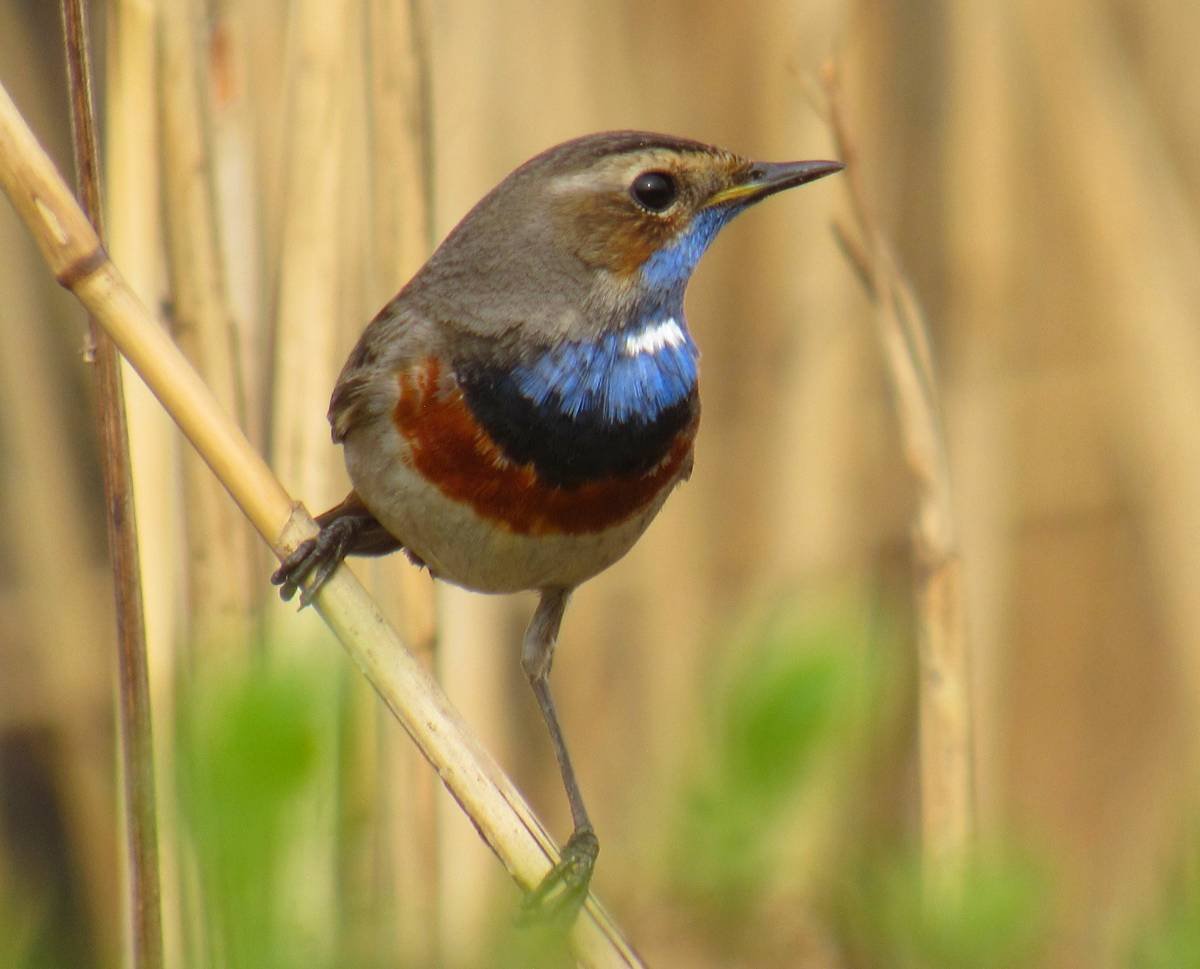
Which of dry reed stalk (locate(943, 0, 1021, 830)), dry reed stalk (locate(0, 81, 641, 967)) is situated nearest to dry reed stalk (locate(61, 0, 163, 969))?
dry reed stalk (locate(0, 81, 641, 967))

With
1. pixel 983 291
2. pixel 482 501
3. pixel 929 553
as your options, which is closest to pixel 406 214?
pixel 482 501

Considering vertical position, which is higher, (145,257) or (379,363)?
(145,257)

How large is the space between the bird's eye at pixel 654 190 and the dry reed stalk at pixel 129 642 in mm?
844

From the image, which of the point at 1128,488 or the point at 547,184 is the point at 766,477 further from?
the point at 547,184

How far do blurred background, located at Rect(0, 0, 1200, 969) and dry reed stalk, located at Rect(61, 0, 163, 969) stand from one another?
9.9 inches

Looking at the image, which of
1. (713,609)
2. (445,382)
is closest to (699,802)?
(445,382)

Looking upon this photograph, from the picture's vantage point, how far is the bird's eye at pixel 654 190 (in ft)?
7.28

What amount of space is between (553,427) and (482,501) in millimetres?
147

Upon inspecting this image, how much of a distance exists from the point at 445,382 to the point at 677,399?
340 millimetres

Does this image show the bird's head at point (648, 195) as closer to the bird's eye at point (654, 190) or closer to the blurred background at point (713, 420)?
the bird's eye at point (654, 190)

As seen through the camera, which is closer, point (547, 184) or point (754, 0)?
point (547, 184)

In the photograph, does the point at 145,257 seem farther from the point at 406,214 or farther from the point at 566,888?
the point at 566,888

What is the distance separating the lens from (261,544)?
96.8 inches

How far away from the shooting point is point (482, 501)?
2.15m
